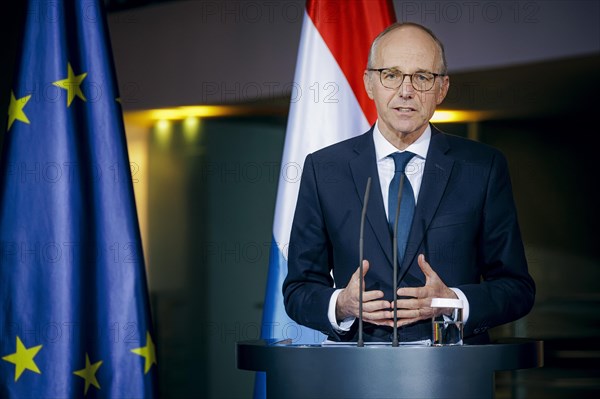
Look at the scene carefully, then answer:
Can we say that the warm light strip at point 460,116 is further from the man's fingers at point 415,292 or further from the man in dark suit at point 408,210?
the man's fingers at point 415,292

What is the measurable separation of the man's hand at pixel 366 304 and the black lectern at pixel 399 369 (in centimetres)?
14

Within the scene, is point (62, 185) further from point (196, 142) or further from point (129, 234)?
point (196, 142)

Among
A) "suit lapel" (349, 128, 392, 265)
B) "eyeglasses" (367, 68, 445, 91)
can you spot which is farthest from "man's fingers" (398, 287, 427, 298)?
"eyeglasses" (367, 68, 445, 91)

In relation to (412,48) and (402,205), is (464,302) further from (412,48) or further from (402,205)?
(412,48)

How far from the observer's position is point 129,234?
10.6ft

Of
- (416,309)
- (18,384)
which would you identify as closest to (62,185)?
(18,384)

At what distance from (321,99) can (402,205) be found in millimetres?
1059

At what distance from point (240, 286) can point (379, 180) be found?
8.96ft

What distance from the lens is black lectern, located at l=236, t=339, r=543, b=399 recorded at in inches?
69.6

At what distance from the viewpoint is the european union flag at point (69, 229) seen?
3123 mm

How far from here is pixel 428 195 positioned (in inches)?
89.6

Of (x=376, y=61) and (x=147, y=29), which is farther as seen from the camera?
(x=147, y=29)

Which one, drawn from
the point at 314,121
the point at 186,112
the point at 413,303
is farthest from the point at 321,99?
the point at 186,112

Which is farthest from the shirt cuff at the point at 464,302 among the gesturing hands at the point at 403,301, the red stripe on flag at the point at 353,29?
the red stripe on flag at the point at 353,29
